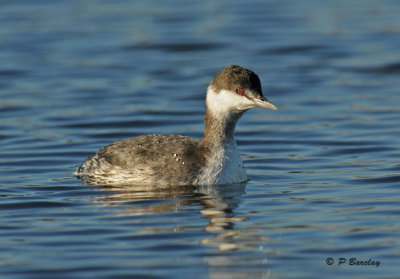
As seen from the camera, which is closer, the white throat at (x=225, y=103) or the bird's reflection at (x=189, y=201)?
the bird's reflection at (x=189, y=201)

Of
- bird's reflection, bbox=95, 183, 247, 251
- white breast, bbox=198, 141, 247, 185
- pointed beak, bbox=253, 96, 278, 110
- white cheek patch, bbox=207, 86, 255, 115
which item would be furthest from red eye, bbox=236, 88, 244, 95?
bird's reflection, bbox=95, 183, 247, 251

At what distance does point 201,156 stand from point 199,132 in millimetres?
4650

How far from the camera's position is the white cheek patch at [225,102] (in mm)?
15164

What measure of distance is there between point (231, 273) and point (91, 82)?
1416 centimetres

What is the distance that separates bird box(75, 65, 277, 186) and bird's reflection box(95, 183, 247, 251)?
0.46 feet

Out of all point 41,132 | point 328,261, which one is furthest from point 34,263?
point 41,132

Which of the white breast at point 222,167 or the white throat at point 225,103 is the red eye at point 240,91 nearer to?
the white throat at point 225,103

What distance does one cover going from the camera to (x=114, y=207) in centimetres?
1441

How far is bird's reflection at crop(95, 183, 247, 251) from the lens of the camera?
13.5 m

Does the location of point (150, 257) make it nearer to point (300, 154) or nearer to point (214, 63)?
point (300, 154)


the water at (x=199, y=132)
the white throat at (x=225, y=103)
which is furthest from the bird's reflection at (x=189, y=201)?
the white throat at (x=225, y=103)

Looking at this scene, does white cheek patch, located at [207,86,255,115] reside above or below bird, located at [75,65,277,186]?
above

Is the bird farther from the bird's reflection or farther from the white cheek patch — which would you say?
the bird's reflection

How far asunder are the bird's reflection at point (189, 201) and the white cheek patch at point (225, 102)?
1176 mm
